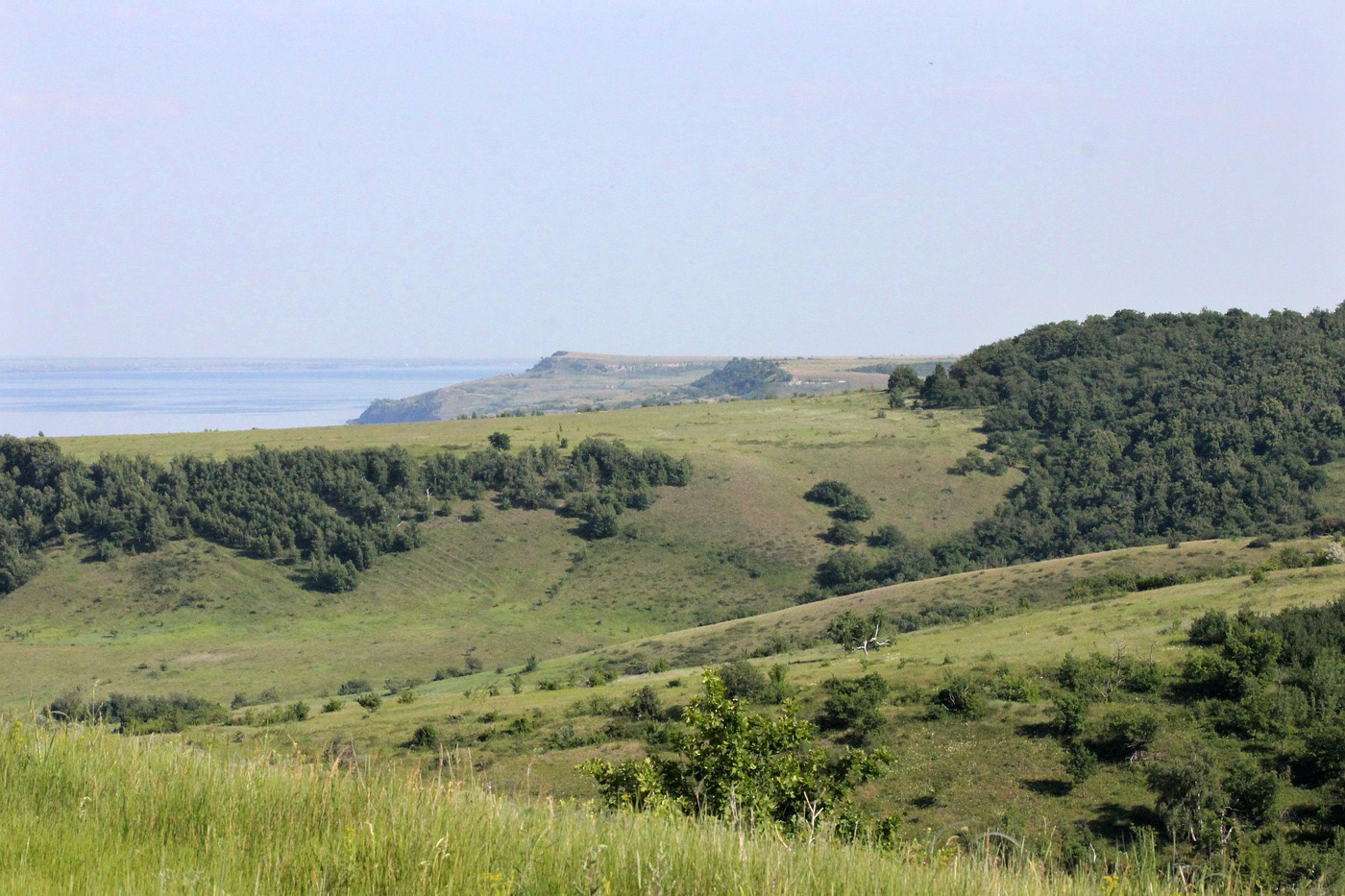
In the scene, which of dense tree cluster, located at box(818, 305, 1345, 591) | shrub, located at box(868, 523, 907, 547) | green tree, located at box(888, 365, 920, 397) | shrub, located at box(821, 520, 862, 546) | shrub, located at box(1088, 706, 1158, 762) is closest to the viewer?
shrub, located at box(1088, 706, 1158, 762)

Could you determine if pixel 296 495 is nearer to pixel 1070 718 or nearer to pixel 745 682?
pixel 745 682

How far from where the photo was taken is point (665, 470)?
259 feet

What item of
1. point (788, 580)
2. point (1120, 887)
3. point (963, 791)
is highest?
point (1120, 887)

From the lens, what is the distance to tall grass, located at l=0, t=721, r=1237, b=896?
5066mm

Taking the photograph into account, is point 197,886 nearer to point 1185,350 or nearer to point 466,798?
point 466,798

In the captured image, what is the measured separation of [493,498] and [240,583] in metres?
17.7

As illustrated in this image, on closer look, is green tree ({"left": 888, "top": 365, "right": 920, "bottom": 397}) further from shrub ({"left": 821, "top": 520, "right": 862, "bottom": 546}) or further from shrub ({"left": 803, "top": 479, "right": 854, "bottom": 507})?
shrub ({"left": 821, "top": 520, "right": 862, "bottom": 546})

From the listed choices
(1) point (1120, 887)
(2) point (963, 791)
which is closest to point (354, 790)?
(1) point (1120, 887)

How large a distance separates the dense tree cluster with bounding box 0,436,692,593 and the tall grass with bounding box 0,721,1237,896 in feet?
204

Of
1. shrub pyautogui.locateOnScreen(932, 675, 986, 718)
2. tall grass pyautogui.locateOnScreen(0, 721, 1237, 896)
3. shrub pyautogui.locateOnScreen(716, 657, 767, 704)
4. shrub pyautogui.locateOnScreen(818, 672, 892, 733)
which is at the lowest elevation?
shrub pyautogui.locateOnScreen(716, 657, 767, 704)

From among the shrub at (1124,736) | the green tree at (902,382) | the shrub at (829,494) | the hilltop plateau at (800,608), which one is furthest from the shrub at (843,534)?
the shrub at (1124,736)

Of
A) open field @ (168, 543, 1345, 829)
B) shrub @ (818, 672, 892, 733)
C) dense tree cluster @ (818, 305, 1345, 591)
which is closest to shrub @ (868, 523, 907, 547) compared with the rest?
dense tree cluster @ (818, 305, 1345, 591)

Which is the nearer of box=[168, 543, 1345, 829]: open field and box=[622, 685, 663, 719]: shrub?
box=[168, 543, 1345, 829]: open field

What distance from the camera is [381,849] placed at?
5270 millimetres
